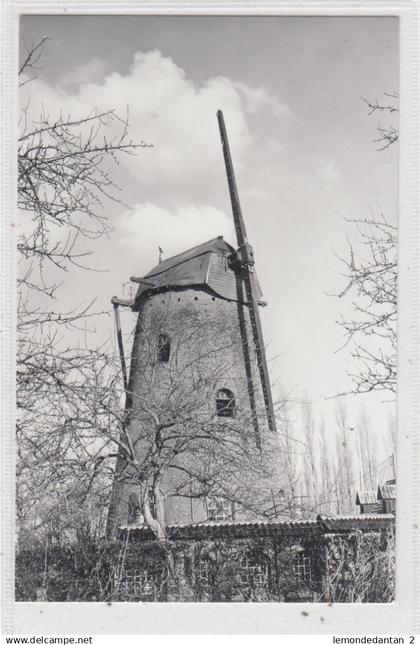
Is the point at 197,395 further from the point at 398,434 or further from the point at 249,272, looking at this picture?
the point at 249,272

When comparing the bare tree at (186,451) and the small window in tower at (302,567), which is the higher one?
the bare tree at (186,451)

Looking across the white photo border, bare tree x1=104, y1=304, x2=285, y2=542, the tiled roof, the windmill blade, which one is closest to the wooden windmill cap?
the windmill blade

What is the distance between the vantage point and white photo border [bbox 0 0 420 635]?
468cm

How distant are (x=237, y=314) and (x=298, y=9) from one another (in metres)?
8.03

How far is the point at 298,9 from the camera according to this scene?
16.4ft

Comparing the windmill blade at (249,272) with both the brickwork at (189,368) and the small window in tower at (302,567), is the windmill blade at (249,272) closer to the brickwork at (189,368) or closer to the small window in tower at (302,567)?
the brickwork at (189,368)

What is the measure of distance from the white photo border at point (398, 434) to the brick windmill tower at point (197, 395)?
248 cm

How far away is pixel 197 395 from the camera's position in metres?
8.14

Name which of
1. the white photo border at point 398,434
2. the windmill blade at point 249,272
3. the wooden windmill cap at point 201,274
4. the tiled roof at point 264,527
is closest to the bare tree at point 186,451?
the tiled roof at point 264,527

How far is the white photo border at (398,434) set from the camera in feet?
15.4

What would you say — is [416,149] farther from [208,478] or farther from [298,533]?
[298,533]

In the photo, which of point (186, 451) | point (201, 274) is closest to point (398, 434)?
point (186, 451)

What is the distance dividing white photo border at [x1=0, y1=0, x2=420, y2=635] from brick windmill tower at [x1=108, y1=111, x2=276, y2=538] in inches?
97.7
